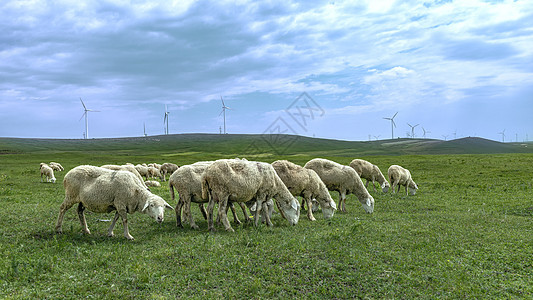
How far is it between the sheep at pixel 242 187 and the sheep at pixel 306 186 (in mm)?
1485

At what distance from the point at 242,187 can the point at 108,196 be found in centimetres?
501

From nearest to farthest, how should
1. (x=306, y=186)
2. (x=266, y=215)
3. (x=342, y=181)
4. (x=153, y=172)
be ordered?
(x=266, y=215)
(x=306, y=186)
(x=342, y=181)
(x=153, y=172)

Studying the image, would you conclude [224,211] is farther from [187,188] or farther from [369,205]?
[369,205]

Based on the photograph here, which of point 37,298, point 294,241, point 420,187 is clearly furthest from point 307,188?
point 420,187

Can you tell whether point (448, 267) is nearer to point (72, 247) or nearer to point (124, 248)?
point (124, 248)

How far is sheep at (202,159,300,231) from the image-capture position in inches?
515

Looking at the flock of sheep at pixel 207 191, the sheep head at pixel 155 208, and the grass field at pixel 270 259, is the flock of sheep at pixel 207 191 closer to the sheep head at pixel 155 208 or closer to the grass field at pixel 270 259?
the sheep head at pixel 155 208

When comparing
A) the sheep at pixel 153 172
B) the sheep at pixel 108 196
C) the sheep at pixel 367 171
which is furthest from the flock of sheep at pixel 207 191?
the sheep at pixel 153 172

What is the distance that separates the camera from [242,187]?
1330 cm

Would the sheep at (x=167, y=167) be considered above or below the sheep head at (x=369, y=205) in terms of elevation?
above

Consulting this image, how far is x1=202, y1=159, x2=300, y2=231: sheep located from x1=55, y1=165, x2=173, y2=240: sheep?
1.94 m

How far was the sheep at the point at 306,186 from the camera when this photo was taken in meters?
16.4

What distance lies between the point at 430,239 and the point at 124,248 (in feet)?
35.4

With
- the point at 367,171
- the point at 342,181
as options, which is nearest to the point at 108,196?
the point at 342,181
